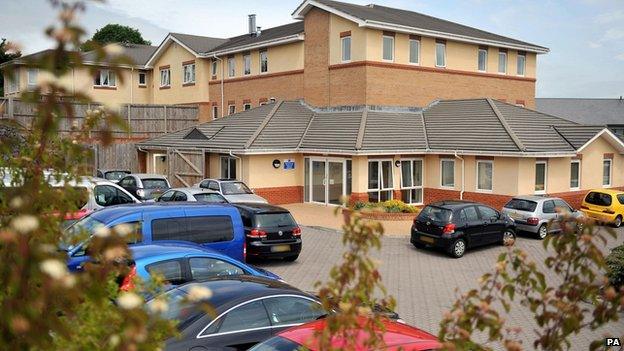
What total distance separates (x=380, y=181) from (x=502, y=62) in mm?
13204

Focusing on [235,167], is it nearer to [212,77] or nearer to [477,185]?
[477,185]

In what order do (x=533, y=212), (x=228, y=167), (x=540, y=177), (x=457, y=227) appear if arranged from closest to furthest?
1. (x=457, y=227)
2. (x=533, y=212)
3. (x=540, y=177)
4. (x=228, y=167)

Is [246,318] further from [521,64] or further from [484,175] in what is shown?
[521,64]

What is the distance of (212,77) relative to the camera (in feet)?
129

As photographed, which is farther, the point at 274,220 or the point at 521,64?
the point at 521,64

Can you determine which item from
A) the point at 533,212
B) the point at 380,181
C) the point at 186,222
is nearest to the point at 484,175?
the point at 380,181

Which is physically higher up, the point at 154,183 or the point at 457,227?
the point at 154,183

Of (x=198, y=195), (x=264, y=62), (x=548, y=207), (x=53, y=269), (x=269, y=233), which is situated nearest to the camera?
(x=53, y=269)

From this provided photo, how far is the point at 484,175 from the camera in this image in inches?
1014

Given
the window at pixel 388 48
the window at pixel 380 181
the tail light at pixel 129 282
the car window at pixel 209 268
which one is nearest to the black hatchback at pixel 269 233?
the car window at pixel 209 268

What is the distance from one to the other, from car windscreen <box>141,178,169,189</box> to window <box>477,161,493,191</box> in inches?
520

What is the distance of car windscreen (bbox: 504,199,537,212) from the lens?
20.7 meters

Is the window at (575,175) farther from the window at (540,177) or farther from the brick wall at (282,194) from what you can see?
the brick wall at (282,194)

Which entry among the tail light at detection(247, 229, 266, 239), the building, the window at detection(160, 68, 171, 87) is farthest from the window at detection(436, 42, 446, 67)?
the building
